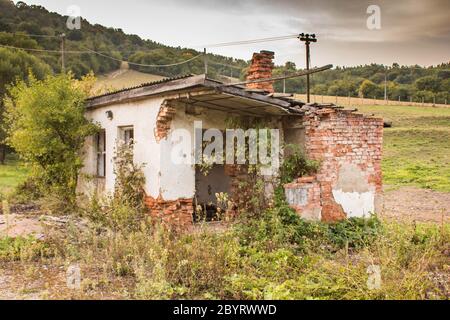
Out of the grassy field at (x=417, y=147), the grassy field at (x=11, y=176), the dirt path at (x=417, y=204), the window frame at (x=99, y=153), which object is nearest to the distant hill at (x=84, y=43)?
the grassy field at (x=11, y=176)

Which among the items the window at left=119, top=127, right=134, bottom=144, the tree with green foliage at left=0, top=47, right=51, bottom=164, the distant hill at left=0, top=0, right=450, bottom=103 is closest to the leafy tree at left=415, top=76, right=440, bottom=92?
the distant hill at left=0, top=0, right=450, bottom=103

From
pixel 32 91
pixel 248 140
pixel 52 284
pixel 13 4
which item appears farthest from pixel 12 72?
A: pixel 52 284

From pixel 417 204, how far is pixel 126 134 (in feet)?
39.0

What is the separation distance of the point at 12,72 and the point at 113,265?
28.3 m

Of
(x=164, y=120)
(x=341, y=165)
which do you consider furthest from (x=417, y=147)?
(x=164, y=120)

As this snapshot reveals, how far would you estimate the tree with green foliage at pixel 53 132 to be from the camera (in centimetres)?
1095

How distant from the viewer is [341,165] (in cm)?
944

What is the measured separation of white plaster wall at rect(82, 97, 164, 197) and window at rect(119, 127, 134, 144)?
0.13m

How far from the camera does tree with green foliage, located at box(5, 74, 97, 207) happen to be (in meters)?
10.9

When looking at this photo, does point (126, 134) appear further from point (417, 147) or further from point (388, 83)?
point (388, 83)

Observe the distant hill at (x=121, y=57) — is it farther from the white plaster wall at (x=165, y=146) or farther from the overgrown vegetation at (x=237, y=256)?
the overgrown vegetation at (x=237, y=256)

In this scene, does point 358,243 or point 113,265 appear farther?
point 358,243

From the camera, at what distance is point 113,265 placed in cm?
665

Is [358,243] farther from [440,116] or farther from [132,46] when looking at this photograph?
[132,46]
